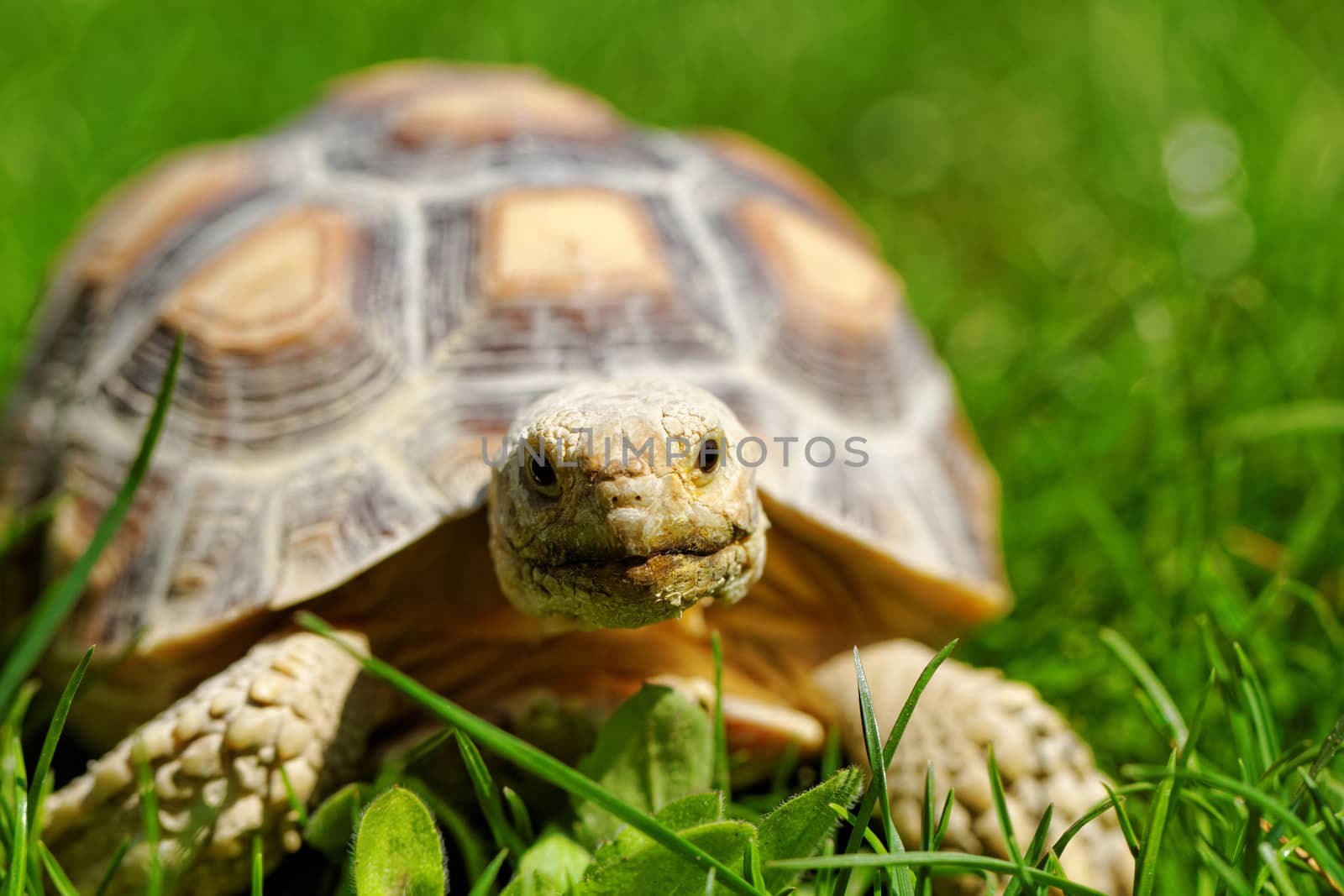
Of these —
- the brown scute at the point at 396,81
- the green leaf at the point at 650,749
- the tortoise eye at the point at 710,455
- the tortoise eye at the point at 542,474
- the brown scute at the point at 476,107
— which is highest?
the brown scute at the point at 396,81

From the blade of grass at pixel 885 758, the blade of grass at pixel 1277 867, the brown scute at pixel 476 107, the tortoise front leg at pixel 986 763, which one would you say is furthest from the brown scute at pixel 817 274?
the blade of grass at pixel 1277 867

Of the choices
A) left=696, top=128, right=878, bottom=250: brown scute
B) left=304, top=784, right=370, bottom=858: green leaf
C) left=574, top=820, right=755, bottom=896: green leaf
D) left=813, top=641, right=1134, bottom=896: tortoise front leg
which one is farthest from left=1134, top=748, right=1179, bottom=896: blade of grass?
left=696, top=128, right=878, bottom=250: brown scute

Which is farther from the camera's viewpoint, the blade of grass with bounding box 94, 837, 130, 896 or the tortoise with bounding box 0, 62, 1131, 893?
the tortoise with bounding box 0, 62, 1131, 893

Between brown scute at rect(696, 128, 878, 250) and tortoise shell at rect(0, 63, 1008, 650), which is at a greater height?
brown scute at rect(696, 128, 878, 250)

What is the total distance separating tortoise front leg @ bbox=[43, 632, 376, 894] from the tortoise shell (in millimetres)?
165

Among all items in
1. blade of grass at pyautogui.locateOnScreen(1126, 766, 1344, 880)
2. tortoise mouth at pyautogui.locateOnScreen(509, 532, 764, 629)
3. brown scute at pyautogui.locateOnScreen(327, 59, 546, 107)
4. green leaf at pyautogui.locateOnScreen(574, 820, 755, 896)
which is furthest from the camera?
brown scute at pyautogui.locateOnScreen(327, 59, 546, 107)

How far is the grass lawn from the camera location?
2.63m

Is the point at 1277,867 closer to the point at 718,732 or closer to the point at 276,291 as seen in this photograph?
the point at 718,732

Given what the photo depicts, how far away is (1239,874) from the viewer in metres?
1.52

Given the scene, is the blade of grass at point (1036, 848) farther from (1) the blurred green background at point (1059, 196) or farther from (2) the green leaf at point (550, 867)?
(1) the blurred green background at point (1059, 196)

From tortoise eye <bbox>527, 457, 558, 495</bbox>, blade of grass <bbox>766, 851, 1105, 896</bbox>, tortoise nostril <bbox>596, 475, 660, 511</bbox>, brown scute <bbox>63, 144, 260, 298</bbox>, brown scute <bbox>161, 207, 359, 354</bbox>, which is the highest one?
brown scute <bbox>63, 144, 260, 298</bbox>

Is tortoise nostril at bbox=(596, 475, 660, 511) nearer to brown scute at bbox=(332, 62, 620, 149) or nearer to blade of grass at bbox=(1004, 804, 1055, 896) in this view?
blade of grass at bbox=(1004, 804, 1055, 896)

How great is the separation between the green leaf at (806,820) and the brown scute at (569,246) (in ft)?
3.47

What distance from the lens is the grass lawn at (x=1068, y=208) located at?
263cm
